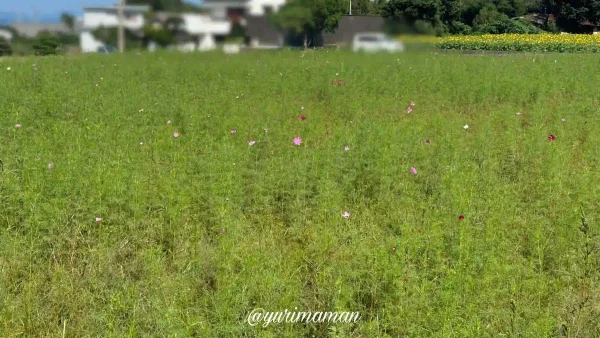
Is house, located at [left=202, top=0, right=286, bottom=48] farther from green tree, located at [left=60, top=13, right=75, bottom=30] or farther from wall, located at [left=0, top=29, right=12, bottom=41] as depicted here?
wall, located at [left=0, top=29, right=12, bottom=41]

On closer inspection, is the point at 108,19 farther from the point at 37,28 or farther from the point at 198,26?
the point at 198,26

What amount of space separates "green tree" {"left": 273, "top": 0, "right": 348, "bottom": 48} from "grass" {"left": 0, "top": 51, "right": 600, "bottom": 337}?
3.42 ft

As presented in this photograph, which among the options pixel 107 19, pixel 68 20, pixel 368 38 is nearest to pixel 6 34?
pixel 68 20

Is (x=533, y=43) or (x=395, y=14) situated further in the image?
(x=533, y=43)

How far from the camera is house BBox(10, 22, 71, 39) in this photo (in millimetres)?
4191

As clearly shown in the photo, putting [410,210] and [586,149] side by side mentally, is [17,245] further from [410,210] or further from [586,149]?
[586,149]

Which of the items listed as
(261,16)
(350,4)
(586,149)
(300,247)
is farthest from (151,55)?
(586,149)

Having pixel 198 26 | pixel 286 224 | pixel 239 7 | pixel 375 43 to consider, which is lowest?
pixel 286 224

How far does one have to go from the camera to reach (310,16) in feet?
16.1

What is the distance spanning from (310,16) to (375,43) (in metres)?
0.79

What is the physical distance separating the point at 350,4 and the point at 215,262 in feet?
13.6

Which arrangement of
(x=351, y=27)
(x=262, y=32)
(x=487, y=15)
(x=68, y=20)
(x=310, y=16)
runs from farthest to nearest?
(x=487, y=15), (x=351, y=27), (x=310, y=16), (x=262, y=32), (x=68, y=20)

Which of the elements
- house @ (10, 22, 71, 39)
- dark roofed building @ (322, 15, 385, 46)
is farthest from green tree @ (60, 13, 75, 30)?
dark roofed building @ (322, 15, 385, 46)

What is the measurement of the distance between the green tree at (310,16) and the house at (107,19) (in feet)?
3.97
